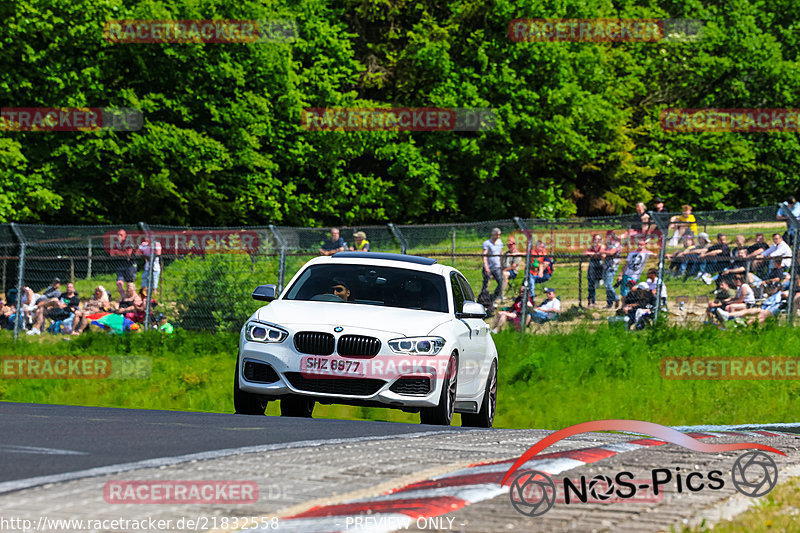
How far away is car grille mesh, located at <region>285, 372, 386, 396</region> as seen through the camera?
39.0 ft

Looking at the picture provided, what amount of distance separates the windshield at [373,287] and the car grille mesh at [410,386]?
110cm

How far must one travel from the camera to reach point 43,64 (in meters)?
41.8

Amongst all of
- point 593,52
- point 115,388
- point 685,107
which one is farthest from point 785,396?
point 685,107

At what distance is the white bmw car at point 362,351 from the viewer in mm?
11875

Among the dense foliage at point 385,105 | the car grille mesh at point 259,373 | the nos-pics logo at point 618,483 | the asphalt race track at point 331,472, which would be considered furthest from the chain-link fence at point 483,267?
the dense foliage at point 385,105

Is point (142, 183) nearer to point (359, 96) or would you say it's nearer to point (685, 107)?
point (359, 96)

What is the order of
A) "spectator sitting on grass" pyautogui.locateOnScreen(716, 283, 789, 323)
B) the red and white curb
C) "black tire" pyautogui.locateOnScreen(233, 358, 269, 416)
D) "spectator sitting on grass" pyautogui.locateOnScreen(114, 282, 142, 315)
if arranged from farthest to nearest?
"spectator sitting on grass" pyautogui.locateOnScreen(114, 282, 142, 315) < "spectator sitting on grass" pyautogui.locateOnScreen(716, 283, 789, 323) < "black tire" pyautogui.locateOnScreen(233, 358, 269, 416) < the red and white curb

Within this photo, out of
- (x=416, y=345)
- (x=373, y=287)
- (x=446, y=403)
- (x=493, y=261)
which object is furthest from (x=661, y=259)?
(x=416, y=345)

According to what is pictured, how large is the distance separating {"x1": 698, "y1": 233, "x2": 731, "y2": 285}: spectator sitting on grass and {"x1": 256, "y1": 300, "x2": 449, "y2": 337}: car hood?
941 cm

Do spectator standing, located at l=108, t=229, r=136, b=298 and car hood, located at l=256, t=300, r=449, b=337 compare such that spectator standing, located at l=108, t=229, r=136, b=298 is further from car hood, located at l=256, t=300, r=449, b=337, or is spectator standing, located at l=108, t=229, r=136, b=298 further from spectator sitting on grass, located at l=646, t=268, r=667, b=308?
car hood, located at l=256, t=300, r=449, b=337

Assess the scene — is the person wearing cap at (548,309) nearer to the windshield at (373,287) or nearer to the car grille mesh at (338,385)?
the windshield at (373,287)

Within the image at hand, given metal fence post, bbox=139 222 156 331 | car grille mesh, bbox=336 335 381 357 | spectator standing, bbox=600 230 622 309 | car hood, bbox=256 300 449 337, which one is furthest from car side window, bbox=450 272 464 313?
metal fence post, bbox=139 222 156 331

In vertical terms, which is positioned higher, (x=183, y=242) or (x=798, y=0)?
(x=798, y=0)

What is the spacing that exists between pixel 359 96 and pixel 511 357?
35793 mm
